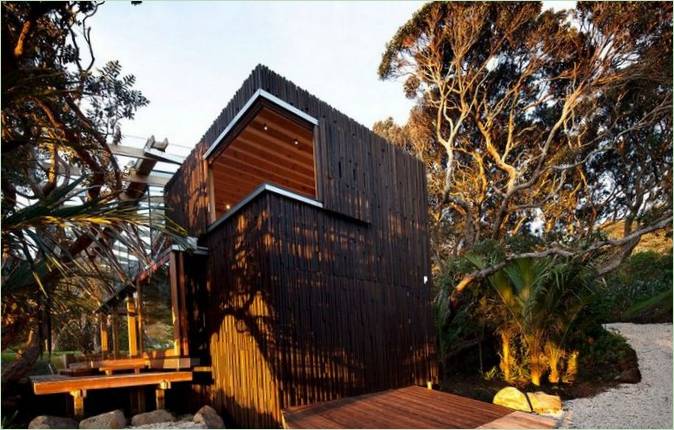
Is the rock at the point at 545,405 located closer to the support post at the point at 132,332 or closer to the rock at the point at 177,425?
the rock at the point at 177,425

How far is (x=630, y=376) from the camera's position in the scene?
25.8 ft

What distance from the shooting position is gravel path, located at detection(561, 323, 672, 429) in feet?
19.0

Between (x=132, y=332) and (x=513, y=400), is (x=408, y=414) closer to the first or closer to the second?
(x=513, y=400)

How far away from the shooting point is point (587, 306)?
793 cm

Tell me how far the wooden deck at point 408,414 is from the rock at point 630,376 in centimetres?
454

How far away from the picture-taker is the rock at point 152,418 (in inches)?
227

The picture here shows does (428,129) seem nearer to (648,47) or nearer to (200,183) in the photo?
(648,47)

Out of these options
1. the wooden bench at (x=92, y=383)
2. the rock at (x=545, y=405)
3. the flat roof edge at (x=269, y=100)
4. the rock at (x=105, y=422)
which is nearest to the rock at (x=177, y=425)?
the rock at (x=105, y=422)

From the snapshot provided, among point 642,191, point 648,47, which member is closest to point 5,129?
point 648,47

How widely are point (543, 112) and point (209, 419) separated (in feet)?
42.4

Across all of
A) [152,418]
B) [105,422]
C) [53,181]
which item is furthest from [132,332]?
[53,181]

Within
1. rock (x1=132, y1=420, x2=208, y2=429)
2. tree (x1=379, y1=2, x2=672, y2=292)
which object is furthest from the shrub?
rock (x1=132, y1=420, x2=208, y2=429)

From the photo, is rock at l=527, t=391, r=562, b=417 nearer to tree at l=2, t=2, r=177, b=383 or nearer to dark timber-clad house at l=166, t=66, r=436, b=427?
dark timber-clad house at l=166, t=66, r=436, b=427

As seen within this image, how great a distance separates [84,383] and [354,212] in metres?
4.38
